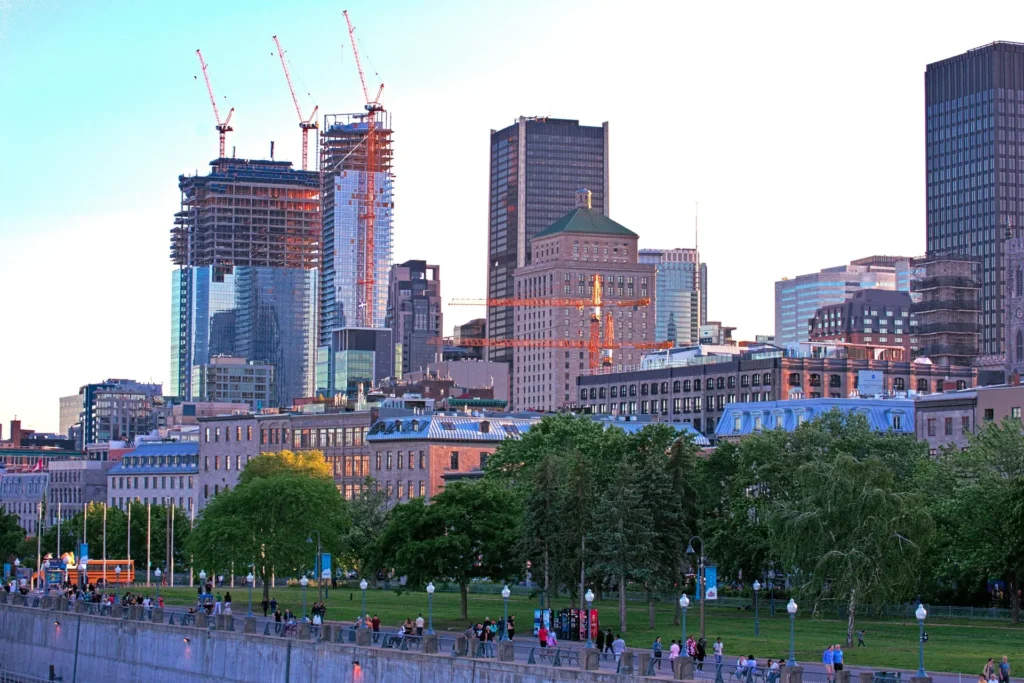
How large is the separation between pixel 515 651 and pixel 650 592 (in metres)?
25.1

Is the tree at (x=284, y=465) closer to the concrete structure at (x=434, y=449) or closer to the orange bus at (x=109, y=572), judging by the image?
the concrete structure at (x=434, y=449)

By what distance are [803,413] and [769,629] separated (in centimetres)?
8089

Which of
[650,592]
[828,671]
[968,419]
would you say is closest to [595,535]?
[650,592]

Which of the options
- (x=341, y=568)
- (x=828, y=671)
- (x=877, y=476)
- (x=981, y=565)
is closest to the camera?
(x=828, y=671)

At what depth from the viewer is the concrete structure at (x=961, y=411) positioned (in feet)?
517

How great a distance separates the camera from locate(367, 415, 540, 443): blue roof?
635ft

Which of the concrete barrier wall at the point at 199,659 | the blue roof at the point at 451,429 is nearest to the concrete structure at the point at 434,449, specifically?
the blue roof at the point at 451,429

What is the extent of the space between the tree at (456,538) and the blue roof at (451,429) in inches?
2885

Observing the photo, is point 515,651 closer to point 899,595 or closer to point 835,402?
point 899,595

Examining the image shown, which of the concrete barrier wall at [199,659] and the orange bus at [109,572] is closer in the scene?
the concrete barrier wall at [199,659]

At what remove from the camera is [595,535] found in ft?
363

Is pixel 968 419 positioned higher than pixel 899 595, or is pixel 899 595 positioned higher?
pixel 968 419

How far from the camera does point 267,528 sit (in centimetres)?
13138

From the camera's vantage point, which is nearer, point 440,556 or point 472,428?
point 440,556
